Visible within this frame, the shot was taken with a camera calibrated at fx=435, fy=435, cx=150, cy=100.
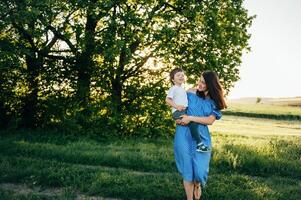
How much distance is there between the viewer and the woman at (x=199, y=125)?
345 inches

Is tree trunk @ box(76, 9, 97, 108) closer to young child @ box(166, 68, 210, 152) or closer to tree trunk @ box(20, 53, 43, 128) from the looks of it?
tree trunk @ box(20, 53, 43, 128)

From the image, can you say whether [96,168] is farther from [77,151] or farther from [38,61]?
[38,61]

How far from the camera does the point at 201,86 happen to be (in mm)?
8883

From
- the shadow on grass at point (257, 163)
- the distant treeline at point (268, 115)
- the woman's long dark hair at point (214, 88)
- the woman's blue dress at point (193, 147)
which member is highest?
the woman's long dark hair at point (214, 88)

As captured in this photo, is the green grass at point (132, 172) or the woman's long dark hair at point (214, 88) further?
the green grass at point (132, 172)

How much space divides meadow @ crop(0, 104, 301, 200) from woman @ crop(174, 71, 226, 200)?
5.10ft

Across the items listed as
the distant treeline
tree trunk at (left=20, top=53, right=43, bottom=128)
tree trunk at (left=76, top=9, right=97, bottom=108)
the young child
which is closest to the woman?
the young child

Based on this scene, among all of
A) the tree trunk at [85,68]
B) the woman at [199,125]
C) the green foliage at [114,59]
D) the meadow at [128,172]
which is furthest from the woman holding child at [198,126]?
the tree trunk at [85,68]

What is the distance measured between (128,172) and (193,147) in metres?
4.03

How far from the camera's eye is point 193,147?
29.0 feet

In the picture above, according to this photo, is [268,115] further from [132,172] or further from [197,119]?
[197,119]

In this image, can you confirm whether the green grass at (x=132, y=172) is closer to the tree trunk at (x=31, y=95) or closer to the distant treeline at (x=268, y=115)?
the tree trunk at (x=31, y=95)

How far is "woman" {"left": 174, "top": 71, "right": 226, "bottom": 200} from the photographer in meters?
8.77

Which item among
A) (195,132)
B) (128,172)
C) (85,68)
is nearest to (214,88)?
(195,132)
